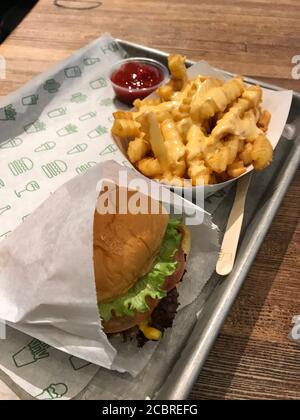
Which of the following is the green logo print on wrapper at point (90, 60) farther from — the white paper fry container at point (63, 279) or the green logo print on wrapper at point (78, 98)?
the white paper fry container at point (63, 279)

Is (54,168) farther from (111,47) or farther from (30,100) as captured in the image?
(111,47)

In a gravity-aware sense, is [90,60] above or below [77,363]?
above

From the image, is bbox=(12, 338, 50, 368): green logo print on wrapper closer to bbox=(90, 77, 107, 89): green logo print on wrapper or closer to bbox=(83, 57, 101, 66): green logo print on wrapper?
bbox=(90, 77, 107, 89): green logo print on wrapper

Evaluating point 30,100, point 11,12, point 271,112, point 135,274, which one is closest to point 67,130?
point 30,100

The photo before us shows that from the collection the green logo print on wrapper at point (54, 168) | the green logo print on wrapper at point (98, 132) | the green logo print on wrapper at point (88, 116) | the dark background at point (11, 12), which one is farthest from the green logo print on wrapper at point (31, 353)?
the dark background at point (11, 12)

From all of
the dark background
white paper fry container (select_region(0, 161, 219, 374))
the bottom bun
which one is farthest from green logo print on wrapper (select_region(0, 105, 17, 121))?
the dark background

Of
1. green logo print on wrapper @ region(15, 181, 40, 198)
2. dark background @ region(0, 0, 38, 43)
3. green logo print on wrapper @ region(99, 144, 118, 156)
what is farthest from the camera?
dark background @ region(0, 0, 38, 43)
